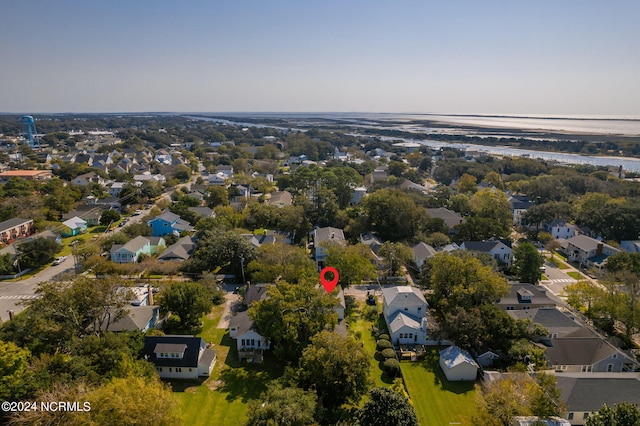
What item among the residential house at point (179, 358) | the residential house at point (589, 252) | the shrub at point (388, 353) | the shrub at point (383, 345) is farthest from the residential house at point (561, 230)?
the residential house at point (179, 358)

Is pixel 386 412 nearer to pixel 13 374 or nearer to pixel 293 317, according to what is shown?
pixel 293 317

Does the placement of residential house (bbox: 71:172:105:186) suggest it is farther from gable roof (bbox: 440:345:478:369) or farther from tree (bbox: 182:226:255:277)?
gable roof (bbox: 440:345:478:369)

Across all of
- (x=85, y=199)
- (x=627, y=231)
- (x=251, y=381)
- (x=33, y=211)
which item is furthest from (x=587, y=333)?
(x=85, y=199)

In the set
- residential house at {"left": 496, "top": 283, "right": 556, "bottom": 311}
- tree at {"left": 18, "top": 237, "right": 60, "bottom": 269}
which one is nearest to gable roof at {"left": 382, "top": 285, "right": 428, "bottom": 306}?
residential house at {"left": 496, "top": 283, "right": 556, "bottom": 311}

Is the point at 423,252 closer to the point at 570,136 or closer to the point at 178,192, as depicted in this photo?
the point at 178,192

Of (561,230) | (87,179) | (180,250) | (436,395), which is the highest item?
(87,179)

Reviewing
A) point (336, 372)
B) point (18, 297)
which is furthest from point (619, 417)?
point (18, 297)
